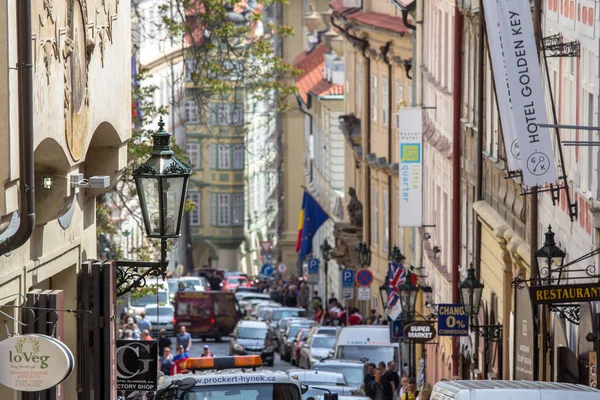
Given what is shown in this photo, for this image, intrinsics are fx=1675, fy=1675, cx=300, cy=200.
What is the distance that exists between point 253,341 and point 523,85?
2576 centimetres

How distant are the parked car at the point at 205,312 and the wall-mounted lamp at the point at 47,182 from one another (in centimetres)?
3945

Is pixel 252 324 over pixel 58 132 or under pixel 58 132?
under

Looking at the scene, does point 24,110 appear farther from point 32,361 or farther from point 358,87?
point 358,87

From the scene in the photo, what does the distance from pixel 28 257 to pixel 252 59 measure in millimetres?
14075

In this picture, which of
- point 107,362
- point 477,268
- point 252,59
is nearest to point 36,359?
point 107,362

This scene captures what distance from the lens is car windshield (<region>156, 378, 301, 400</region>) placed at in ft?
51.8

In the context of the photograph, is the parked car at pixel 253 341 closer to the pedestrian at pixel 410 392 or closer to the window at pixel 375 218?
the window at pixel 375 218

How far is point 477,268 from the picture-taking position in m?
27.8

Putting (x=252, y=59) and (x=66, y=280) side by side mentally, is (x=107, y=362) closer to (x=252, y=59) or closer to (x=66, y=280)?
(x=66, y=280)

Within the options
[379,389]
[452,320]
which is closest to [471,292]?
[452,320]

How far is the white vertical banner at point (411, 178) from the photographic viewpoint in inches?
1367

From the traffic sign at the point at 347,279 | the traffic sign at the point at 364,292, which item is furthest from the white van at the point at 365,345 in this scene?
the traffic sign at the point at 347,279

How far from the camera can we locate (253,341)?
42.3m

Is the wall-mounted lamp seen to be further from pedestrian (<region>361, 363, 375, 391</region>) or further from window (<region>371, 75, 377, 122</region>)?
window (<region>371, 75, 377, 122</region>)
